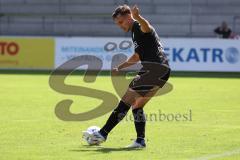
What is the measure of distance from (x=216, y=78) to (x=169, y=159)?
18777 mm

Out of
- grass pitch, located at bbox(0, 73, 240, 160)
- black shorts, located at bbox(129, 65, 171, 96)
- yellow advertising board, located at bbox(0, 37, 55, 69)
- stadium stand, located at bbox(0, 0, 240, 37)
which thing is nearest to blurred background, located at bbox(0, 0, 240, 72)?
stadium stand, located at bbox(0, 0, 240, 37)

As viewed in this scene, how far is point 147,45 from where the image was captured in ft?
33.7

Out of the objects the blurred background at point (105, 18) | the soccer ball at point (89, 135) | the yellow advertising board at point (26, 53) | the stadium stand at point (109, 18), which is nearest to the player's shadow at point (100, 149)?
the soccer ball at point (89, 135)

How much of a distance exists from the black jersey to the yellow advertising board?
2092cm

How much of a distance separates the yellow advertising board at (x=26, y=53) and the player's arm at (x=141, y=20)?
21242 mm

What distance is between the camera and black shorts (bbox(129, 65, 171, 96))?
1050 cm

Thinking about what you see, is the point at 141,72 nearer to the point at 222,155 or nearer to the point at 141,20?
the point at 141,20

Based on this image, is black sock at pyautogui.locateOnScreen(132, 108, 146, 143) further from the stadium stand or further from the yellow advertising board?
the stadium stand

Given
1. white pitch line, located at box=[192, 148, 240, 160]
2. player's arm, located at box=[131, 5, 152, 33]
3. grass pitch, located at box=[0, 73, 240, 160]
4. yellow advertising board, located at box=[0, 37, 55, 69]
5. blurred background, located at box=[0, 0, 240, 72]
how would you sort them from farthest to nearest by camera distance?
1. blurred background, located at box=[0, 0, 240, 72]
2. yellow advertising board, located at box=[0, 37, 55, 69]
3. grass pitch, located at box=[0, 73, 240, 160]
4. player's arm, located at box=[131, 5, 152, 33]
5. white pitch line, located at box=[192, 148, 240, 160]

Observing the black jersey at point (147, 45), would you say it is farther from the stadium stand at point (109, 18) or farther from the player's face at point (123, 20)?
the stadium stand at point (109, 18)

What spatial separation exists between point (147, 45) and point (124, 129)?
2.97m

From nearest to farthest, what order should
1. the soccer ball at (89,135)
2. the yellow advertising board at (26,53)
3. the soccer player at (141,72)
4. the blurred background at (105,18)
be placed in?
the soccer player at (141,72) < the soccer ball at (89,135) < the yellow advertising board at (26,53) < the blurred background at (105,18)

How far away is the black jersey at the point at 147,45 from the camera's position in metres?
10.2

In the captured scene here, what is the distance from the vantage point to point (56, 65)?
101ft
